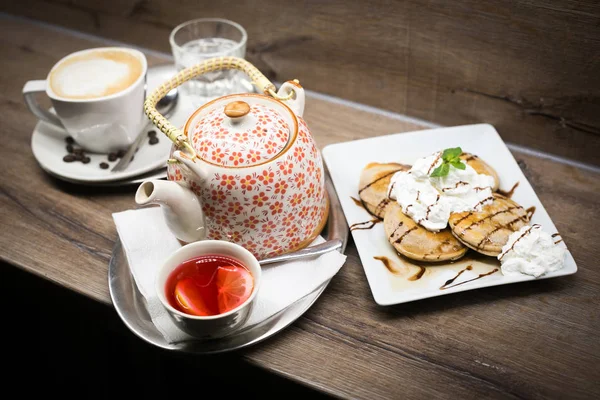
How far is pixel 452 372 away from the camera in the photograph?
101cm

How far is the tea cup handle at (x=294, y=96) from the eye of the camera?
1.15m

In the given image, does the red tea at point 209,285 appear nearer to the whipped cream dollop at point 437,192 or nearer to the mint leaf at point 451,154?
the whipped cream dollop at point 437,192

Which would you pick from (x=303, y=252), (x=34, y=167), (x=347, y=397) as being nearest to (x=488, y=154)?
(x=303, y=252)

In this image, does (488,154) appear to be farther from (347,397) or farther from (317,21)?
(347,397)

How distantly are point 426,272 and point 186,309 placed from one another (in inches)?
17.7

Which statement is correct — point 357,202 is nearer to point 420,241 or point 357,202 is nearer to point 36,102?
point 420,241

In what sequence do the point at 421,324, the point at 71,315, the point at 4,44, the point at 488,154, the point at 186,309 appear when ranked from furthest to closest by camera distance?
the point at 4,44 < the point at 71,315 < the point at 488,154 < the point at 421,324 < the point at 186,309

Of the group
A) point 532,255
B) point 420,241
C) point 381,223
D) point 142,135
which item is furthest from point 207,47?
point 532,255

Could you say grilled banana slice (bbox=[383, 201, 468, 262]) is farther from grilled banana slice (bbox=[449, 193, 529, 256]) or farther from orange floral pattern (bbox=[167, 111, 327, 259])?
orange floral pattern (bbox=[167, 111, 327, 259])

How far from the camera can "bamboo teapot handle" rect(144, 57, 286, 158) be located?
1.03 meters

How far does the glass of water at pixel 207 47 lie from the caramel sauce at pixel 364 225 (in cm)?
60

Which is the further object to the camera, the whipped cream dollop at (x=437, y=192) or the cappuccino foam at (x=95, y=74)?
the cappuccino foam at (x=95, y=74)

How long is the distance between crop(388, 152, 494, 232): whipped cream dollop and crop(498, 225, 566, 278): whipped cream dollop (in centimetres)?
11

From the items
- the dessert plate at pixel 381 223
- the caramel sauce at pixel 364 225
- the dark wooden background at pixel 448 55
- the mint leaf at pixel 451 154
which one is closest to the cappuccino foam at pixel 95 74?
the dark wooden background at pixel 448 55
